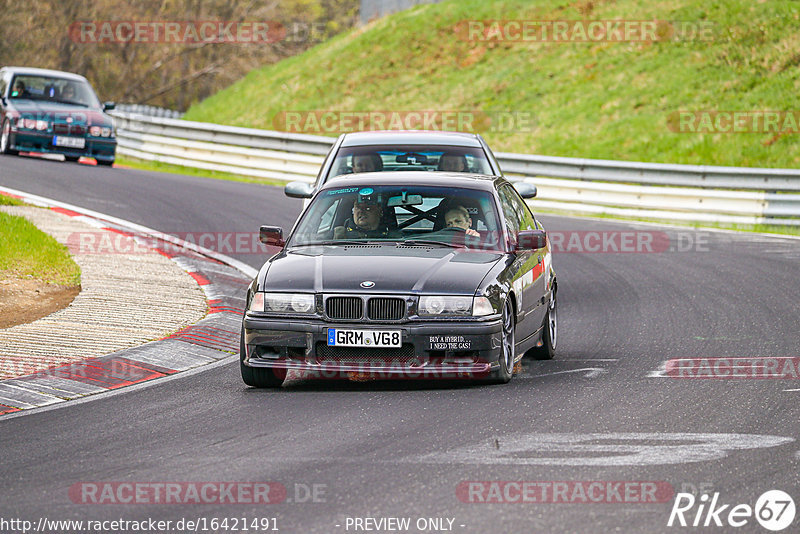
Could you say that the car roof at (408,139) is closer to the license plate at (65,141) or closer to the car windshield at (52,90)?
the license plate at (65,141)

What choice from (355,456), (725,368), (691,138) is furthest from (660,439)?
(691,138)

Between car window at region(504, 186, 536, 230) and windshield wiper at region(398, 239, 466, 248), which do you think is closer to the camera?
windshield wiper at region(398, 239, 466, 248)

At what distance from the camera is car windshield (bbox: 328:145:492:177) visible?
1280cm

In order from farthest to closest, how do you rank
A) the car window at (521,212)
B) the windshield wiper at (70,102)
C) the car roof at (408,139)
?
the windshield wiper at (70,102) < the car roof at (408,139) < the car window at (521,212)

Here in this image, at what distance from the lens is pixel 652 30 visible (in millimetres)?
35000

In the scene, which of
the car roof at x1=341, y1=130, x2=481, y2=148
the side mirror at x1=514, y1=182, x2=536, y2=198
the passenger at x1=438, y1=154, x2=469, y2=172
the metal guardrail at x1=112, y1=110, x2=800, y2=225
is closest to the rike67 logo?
the side mirror at x1=514, y1=182, x2=536, y2=198

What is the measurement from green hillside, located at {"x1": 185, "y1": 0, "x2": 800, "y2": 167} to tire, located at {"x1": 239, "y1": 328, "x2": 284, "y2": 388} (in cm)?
2003

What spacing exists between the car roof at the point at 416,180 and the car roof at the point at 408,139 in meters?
3.03

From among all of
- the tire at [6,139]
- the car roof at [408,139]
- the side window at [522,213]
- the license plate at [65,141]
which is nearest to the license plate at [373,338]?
the side window at [522,213]

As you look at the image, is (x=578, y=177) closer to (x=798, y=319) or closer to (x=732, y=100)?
(x=732, y=100)

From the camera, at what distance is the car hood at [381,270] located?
8.20 m

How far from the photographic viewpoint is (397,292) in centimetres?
812

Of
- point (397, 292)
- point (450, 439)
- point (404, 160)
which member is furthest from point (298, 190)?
point (450, 439)

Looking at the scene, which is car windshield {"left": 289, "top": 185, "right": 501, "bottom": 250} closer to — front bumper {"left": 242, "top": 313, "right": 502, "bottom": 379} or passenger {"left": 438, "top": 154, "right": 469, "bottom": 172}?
front bumper {"left": 242, "top": 313, "right": 502, "bottom": 379}
